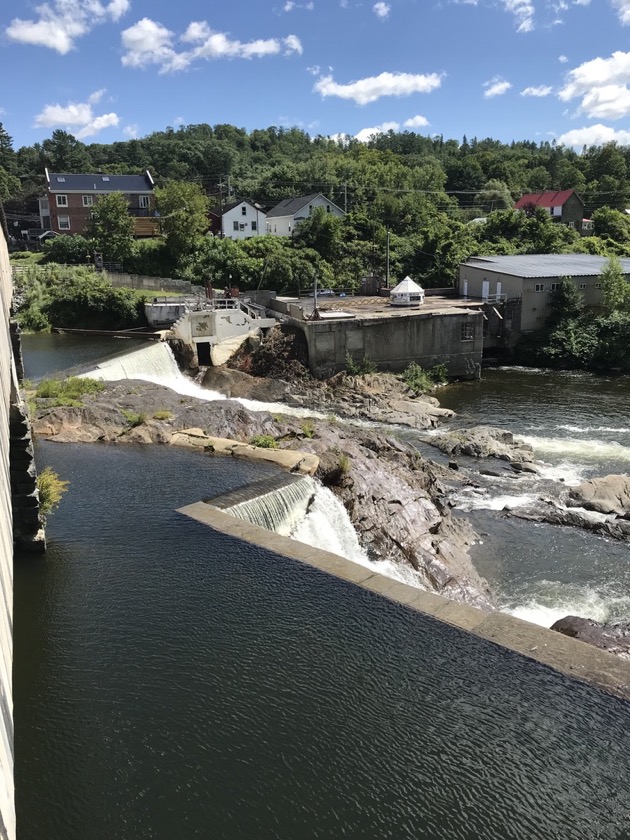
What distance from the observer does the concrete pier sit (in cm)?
1127

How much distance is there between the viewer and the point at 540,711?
10406 millimetres

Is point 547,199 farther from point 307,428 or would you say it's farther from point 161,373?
point 307,428

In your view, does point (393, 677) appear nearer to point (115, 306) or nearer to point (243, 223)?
point (115, 306)

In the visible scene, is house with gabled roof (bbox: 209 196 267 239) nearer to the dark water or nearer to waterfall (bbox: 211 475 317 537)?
waterfall (bbox: 211 475 317 537)

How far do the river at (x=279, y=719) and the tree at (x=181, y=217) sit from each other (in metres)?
50.6

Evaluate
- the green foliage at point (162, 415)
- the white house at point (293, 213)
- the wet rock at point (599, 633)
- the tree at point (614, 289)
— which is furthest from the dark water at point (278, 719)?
the white house at point (293, 213)

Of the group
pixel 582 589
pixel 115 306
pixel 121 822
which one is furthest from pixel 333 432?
pixel 115 306

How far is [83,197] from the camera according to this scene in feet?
246

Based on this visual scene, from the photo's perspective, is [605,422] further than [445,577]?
Yes

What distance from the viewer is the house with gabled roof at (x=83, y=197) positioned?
74188 mm

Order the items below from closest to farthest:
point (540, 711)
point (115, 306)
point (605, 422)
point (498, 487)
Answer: point (540, 711), point (498, 487), point (605, 422), point (115, 306)

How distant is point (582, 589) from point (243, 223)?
6195 cm

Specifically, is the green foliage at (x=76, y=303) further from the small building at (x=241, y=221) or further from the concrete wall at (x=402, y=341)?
the small building at (x=241, y=221)

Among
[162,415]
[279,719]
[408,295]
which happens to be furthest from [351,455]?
[408,295]
